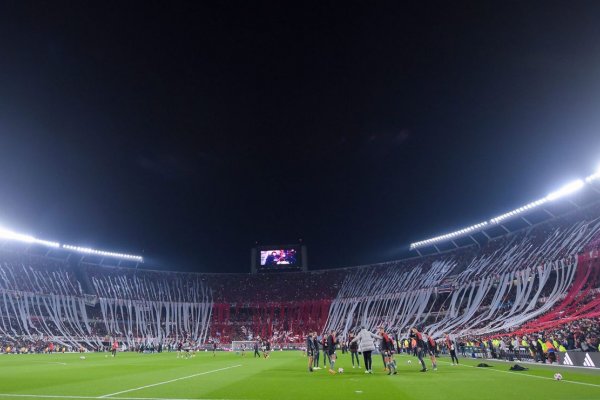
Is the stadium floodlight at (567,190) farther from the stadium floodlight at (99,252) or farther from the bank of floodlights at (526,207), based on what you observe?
the stadium floodlight at (99,252)

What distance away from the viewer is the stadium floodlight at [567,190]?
4989 cm

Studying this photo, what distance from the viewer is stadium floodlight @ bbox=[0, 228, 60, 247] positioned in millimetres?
64387

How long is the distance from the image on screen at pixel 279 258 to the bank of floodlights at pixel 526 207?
27252mm

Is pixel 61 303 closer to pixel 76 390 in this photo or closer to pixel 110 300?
pixel 110 300

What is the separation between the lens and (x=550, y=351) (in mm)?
21969

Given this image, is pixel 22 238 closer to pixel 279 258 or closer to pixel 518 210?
pixel 279 258

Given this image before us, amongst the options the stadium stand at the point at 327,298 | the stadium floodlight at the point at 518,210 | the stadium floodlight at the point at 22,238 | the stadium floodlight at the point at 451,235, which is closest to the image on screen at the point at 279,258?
the stadium stand at the point at 327,298

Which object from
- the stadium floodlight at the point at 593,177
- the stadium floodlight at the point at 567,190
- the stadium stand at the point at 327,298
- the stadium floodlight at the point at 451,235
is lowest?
the stadium stand at the point at 327,298

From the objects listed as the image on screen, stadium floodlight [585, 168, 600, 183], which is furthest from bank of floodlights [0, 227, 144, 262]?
stadium floodlight [585, 168, 600, 183]

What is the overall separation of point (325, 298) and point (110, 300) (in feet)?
143

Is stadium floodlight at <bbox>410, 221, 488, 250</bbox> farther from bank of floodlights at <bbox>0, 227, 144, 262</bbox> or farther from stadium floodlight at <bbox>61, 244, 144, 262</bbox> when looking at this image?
bank of floodlights at <bbox>0, 227, 144, 262</bbox>

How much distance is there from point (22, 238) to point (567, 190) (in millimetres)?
84067

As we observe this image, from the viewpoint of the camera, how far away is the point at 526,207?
192ft

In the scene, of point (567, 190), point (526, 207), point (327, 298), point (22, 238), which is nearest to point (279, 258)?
point (327, 298)
